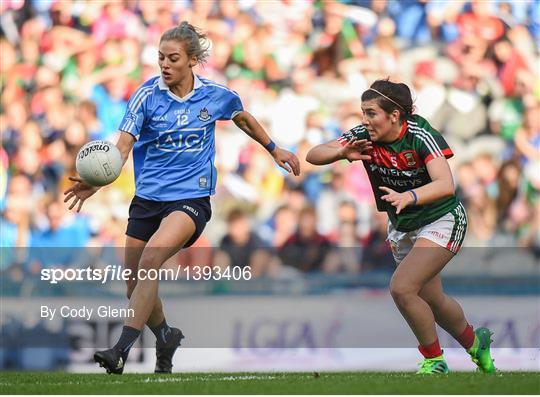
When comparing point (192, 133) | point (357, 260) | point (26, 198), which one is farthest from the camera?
point (26, 198)

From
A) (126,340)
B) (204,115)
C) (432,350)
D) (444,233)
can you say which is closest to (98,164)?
(204,115)

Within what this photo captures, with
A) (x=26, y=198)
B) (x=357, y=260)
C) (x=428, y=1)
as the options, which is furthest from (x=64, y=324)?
(x=428, y=1)

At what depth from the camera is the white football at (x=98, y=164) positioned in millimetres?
5922

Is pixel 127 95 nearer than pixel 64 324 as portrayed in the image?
No

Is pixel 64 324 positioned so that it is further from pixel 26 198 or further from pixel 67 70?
pixel 67 70

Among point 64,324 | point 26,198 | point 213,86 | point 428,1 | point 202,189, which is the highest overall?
point 428,1

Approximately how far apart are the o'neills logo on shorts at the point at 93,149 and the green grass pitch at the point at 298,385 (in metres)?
1.23

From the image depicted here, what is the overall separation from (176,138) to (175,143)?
0.10ft

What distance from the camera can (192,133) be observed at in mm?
6379

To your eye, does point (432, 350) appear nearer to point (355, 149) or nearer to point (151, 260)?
point (355, 149)

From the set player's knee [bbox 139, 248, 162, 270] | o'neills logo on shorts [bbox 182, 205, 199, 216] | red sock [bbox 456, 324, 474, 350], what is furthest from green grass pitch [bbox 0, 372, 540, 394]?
o'neills logo on shorts [bbox 182, 205, 199, 216]

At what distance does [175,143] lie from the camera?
20.9 ft

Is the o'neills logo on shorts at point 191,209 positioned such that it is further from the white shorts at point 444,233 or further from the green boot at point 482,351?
the green boot at point 482,351

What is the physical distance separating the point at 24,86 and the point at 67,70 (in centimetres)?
46
